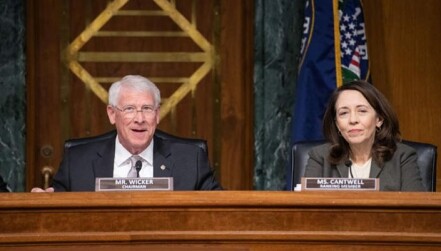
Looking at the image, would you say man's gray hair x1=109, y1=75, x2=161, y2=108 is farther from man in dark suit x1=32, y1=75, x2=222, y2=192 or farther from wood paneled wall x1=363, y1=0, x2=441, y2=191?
wood paneled wall x1=363, y1=0, x2=441, y2=191

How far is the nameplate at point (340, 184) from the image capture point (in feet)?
13.1

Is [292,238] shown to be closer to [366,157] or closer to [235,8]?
[366,157]

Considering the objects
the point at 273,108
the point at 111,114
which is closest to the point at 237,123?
the point at 273,108

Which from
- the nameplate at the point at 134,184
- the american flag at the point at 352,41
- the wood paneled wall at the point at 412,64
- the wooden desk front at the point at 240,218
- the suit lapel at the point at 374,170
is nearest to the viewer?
the wooden desk front at the point at 240,218

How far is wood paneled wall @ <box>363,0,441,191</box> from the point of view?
6633 millimetres

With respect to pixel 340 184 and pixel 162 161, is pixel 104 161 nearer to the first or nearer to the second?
pixel 162 161

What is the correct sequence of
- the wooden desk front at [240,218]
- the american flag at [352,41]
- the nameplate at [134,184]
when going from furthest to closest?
the american flag at [352,41] < the nameplate at [134,184] < the wooden desk front at [240,218]

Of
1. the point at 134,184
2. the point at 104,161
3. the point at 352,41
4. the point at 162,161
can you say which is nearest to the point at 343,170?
the point at 162,161

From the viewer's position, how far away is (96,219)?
12.2 feet

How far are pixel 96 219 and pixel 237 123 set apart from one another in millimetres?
3050

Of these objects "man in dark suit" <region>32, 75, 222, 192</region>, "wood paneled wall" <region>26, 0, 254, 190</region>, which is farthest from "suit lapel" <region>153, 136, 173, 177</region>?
"wood paneled wall" <region>26, 0, 254, 190</region>

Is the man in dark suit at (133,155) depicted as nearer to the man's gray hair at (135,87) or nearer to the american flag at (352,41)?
the man's gray hair at (135,87)

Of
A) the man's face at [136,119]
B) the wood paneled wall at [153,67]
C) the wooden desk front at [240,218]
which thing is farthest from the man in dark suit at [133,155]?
the wood paneled wall at [153,67]

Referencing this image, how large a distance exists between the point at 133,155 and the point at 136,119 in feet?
0.61
